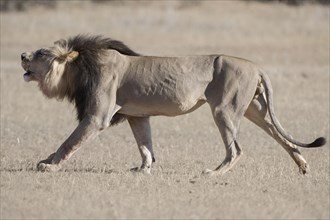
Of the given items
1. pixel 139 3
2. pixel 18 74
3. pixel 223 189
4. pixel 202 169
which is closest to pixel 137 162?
pixel 202 169

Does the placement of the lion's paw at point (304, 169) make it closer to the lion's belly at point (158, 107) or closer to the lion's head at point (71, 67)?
the lion's belly at point (158, 107)

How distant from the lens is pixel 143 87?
10297 millimetres

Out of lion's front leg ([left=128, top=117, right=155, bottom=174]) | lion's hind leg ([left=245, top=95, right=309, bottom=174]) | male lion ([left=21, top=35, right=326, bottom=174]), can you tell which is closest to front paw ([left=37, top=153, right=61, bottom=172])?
male lion ([left=21, top=35, right=326, bottom=174])

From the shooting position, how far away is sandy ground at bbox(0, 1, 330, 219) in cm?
825

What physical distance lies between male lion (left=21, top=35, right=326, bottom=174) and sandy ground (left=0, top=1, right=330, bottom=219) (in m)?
0.42

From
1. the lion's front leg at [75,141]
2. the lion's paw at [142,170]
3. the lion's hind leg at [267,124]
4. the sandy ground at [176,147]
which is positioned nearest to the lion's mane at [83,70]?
the lion's front leg at [75,141]

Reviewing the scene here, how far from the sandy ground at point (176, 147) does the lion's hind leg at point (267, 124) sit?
162 millimetres

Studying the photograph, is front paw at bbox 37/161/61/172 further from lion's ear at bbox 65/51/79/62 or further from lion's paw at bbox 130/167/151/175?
lion's ear at bbox 65/51/79/62

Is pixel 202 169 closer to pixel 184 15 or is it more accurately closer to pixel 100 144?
pixel 100 144

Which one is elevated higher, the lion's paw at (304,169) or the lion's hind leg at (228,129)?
the lion's hind leg at (228,129)

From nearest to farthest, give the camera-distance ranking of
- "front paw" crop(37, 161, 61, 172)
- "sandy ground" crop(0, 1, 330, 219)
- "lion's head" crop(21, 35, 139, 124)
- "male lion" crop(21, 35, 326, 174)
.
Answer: "sandy ground" crop(0, 1, 330, 219) → "front paw" crop(37, 161, 61, 172) → "male lion" crop(21, 35, 326, 174) → "lion's head" crop(21, 35, 139, 124)

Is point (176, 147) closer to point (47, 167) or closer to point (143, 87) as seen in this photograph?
point (143, 87)

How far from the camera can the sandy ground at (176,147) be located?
8250mm

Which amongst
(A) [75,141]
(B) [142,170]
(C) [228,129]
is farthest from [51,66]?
(C) [228,129]
